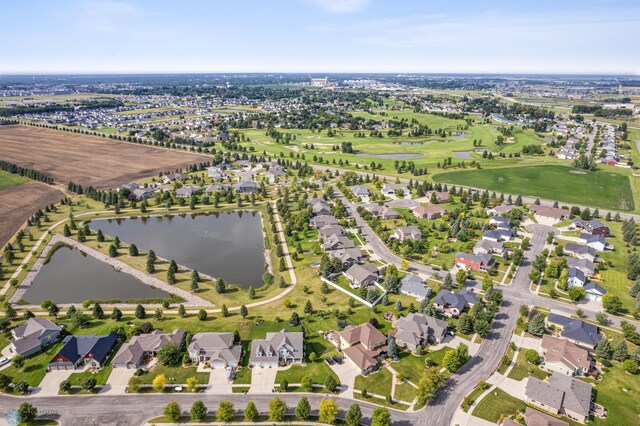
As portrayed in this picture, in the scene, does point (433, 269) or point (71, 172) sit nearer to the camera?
point (433, 269)

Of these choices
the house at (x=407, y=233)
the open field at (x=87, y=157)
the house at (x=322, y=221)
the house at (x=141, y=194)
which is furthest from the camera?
the open field at (x=87, y=157)

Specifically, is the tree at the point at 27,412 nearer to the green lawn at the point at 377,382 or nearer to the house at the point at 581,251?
the green lawn at the point at 377,382

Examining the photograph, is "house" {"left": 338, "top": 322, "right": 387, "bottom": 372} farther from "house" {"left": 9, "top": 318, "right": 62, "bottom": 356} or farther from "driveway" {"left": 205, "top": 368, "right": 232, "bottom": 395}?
"house" {"left": 9, "top": 318, "right": 62, "bottom": 356}

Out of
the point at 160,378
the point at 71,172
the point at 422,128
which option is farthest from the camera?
the point at 422,128

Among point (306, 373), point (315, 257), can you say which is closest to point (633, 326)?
point (306, 373)

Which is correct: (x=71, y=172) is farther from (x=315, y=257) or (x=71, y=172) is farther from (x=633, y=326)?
(x=633, y=326)

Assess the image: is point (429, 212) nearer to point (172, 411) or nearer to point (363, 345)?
point (363, 345)

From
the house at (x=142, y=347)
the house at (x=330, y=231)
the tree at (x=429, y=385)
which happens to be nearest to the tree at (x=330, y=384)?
the tree at (x=429, y=385)
